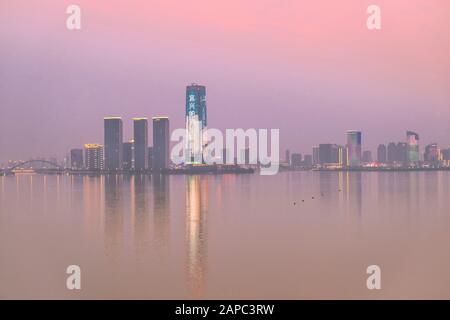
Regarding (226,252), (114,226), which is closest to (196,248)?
(226,252)

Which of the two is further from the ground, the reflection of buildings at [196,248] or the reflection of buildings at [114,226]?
the reflection of buildings at [114,226]

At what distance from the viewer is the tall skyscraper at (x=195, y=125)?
69.5 meters

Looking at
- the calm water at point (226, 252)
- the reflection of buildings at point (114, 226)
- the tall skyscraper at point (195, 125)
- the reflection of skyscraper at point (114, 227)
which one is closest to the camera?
the calm water at point (226, 252)

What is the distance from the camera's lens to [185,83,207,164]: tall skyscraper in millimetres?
69500

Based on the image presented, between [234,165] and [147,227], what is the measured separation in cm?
5917

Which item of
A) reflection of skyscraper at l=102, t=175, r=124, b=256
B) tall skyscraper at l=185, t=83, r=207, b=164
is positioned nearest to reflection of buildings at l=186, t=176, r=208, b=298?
reflection of skyscraper at l=102, t=175, r=124, b=256

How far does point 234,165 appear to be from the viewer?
71.9 metres

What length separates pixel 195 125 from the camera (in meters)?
74.4

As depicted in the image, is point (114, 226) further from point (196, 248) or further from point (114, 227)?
point (196, 248)

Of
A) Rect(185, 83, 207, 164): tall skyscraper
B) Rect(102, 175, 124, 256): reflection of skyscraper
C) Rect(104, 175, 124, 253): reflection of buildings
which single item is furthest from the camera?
Rect(185, 83, 207, 164): tall skyscraper

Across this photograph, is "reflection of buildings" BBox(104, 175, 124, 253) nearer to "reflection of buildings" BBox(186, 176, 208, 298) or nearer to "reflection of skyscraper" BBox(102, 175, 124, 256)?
"reflection of skyscraper" BBox(102, 175, 124, 256)

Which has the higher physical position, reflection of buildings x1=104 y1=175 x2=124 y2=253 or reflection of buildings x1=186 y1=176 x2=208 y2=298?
reflection of buildings x1=104 y1=175 x2=124 y2=253

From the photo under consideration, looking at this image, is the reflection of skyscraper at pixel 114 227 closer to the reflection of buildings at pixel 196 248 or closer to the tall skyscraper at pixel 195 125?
the reflection of buildings at pixel 196 248

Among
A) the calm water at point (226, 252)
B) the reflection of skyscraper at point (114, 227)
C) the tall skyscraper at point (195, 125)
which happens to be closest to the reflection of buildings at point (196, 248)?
the calm water at point (226, 252)
